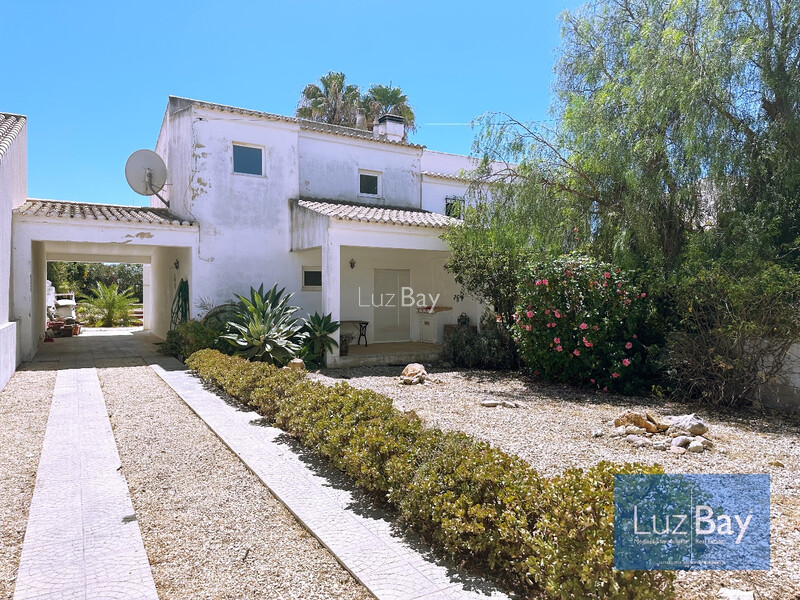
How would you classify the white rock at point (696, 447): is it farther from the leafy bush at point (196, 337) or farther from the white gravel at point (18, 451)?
the leafy bush at point (196, 337)

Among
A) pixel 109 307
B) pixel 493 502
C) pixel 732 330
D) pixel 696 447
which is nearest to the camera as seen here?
pixel 493 502

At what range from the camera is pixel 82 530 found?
378cm

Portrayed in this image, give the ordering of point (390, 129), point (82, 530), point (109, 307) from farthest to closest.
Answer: point (109, 307) → point (390, 129) → point (82, 530)

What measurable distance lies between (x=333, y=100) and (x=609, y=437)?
25.6 metres

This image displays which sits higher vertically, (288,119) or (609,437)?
(288,119)

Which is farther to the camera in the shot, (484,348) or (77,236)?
(484,348)

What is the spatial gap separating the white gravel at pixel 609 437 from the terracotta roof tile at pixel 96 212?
6.09m

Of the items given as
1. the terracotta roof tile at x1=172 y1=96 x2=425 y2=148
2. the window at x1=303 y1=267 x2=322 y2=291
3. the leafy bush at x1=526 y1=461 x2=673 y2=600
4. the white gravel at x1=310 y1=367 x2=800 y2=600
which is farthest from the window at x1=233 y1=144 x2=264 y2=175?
the leafy bush at x1=526 y1=461 x2=673 y2=600

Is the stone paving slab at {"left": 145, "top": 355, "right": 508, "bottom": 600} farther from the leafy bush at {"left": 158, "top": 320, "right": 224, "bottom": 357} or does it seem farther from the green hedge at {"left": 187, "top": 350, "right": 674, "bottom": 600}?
the leafy bush at {"left": 158, "top": 320, "right": 224, "bottom": 357}

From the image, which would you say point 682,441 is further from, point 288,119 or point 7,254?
point 288,119

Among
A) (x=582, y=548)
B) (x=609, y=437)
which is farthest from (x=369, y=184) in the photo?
(x=582, y=548)

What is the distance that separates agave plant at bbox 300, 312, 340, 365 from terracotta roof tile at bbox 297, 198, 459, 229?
248 cm

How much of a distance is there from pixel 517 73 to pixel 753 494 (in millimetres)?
11349

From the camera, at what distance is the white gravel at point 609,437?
10.6 ft
